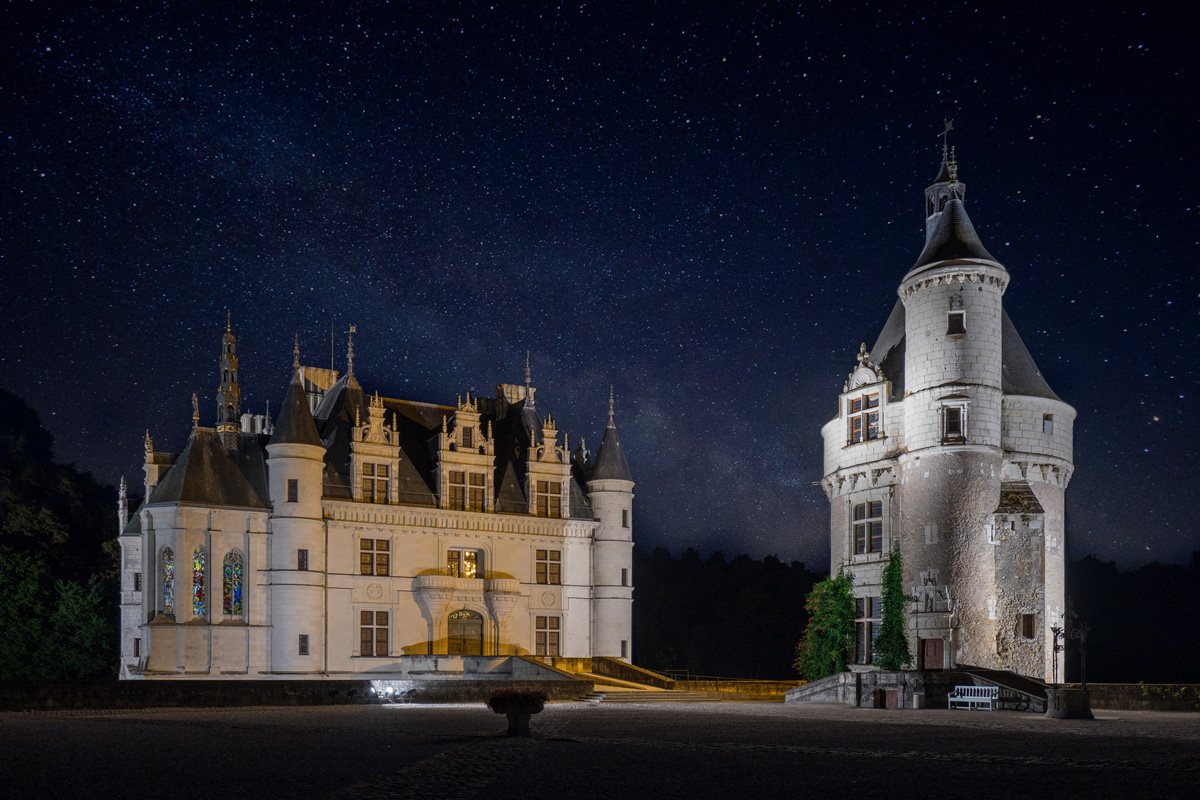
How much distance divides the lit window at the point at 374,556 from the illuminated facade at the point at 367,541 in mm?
54

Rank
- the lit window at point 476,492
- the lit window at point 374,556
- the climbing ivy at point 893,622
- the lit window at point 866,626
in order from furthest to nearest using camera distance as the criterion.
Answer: the lit window at point 476,492, the lit window at point 374,556, the lit window at point 866,626, the climbing ivy at point 893,622

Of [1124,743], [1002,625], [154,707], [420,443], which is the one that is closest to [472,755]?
[1124,743]

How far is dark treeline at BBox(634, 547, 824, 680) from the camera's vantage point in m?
82.9

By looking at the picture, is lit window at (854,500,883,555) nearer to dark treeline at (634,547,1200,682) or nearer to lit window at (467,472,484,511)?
lit window at (467,472,484,511)

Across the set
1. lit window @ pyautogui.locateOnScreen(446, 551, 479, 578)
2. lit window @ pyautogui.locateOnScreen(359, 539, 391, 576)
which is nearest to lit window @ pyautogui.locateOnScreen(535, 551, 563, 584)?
lit window @ pyautogui.locateOnScreen(446, 551, 479, 578)

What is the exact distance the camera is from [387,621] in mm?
41812

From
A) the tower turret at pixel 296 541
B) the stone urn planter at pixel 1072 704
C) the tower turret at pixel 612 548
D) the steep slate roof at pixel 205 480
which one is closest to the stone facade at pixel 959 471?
the stone urn planter at pixel 1072 704

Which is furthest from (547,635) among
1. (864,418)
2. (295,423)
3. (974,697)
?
(974,697)

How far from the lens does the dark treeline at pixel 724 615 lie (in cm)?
8294

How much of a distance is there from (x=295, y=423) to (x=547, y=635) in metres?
13.0

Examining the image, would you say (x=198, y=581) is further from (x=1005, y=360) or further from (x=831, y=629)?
(x=1005, y=360)

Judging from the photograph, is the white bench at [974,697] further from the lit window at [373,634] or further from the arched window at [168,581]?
the arched window at [168,581]

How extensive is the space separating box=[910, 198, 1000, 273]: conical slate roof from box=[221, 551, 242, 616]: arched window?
24674 mm

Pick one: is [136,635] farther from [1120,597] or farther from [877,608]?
[1120,597]
